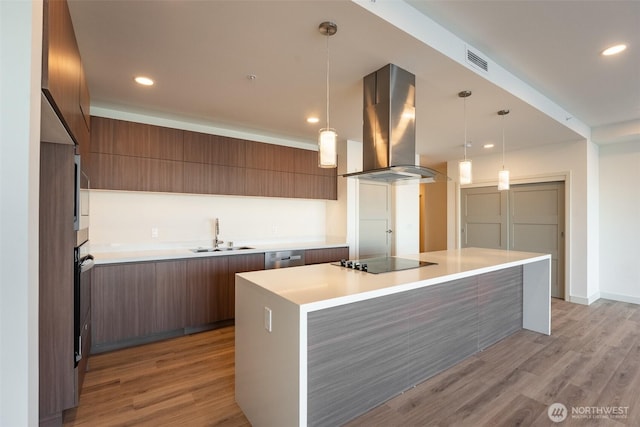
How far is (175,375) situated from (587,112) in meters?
5.51

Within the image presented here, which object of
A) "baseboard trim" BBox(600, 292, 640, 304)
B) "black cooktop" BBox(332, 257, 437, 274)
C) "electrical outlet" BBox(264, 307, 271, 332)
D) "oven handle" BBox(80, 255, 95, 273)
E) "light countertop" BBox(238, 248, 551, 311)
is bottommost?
"baseboard trim" BBox(600, 292, 640, 304)

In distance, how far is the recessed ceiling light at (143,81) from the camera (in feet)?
8.75

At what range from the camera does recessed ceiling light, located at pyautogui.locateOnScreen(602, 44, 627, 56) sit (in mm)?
2368

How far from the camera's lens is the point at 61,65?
150 cm

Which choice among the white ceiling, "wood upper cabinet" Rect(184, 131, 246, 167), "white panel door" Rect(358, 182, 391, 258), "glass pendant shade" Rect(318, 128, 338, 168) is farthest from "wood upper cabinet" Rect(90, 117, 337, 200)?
"glass pendant shade" Rect(318, 128, 338, 168)

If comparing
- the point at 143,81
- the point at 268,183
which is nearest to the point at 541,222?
the point at 268,183

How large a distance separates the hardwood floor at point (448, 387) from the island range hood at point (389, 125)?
65.7 inches

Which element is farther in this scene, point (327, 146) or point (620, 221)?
point (620, 221)

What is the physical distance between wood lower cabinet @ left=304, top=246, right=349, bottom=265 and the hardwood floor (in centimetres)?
139

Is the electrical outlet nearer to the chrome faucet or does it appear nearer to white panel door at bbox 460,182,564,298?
the chrome faucet

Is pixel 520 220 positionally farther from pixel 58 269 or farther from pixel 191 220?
pixel 58 269

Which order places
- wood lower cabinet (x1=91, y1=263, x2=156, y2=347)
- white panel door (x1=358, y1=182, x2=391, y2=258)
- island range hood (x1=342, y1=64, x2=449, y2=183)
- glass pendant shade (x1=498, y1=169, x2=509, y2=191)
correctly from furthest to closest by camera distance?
white panel door (x1=358, y1=182, x2=391, y2=258), glass pendant shade (x1=498, y1=169, x2=509, y2=191), wood lower cabinet (x1=91, y1=263, x2=156, y2=347), island range hood (x1=342, y1=64, x2=449, y2=183)

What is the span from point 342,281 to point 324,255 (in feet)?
7.86

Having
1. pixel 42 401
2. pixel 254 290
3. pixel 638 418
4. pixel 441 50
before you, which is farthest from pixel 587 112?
pixel 42 401
